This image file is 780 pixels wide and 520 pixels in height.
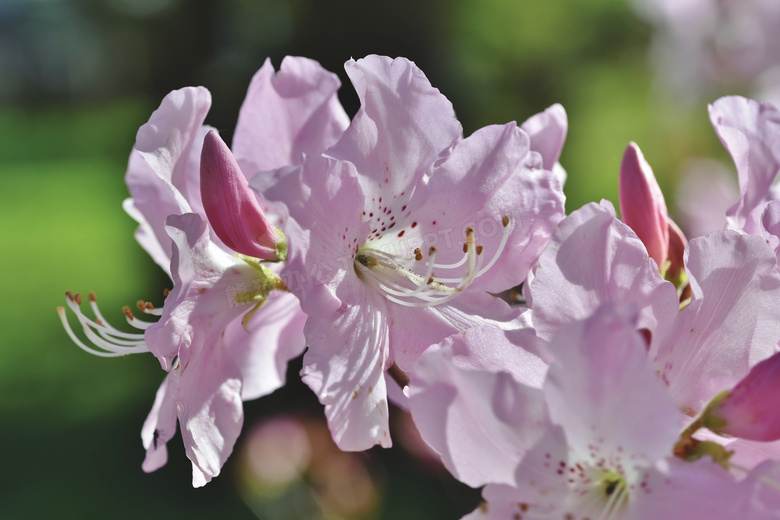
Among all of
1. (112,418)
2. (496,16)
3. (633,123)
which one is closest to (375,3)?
(496,16)

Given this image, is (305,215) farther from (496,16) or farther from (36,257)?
(36,257)

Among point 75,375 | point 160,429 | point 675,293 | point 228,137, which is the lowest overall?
point 75,375

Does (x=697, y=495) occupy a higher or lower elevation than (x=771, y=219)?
lower

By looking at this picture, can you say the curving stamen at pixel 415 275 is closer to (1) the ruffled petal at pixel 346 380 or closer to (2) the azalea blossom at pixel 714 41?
(1) the ruffled petal at pixel 346 380

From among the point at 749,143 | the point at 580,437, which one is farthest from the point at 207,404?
the point at 749,143

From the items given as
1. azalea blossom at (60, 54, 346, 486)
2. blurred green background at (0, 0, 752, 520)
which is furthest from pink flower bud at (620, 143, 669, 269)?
blurred green background at (0, 0, 752, 520)

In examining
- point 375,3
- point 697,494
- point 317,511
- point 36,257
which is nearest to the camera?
point 697,494

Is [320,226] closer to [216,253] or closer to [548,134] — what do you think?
[216,253]
